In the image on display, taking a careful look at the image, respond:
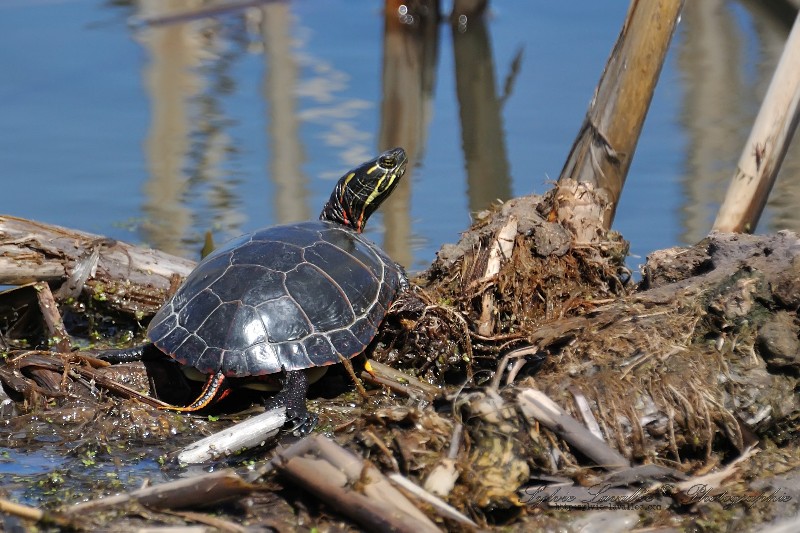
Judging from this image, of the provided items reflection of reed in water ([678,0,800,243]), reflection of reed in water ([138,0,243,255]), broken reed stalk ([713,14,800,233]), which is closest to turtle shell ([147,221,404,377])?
broken reed stalk ([713,14,800,233])

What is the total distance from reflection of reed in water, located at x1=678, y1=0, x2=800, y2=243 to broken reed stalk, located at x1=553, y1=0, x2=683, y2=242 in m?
1.79

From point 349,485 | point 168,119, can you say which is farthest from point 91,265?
point 168,119

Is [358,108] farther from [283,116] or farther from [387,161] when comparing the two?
[387,161]

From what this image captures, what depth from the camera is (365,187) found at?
18.8 ft

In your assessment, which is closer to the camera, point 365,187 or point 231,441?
point 231,441

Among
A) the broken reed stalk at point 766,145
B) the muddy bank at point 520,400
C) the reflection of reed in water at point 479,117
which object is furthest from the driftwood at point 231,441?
the reflection of reed in water at point 479,117

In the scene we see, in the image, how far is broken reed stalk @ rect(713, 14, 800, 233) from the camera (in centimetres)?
510

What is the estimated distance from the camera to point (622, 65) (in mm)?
5281

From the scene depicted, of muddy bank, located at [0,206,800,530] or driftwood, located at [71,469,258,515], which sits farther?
muddy bank, located at [0,206,800,530]

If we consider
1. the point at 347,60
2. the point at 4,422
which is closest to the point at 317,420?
the point at 4,422

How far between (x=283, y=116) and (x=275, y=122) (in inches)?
6.7

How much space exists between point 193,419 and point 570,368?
171 cm

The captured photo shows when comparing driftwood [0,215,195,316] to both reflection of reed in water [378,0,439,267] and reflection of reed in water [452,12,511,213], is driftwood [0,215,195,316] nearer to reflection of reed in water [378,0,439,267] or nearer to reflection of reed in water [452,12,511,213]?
reflection of reed in water [378,0,439,267]

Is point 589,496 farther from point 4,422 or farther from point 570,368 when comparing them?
point 4,422
